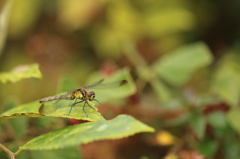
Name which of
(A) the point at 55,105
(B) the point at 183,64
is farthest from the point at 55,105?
(B) the point at 183,64

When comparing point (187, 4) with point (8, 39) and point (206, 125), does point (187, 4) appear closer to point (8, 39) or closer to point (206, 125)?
point (8, 39)

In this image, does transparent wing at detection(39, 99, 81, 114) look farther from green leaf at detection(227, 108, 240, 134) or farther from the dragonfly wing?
green leaf at detection(227, 108, 240, 134)

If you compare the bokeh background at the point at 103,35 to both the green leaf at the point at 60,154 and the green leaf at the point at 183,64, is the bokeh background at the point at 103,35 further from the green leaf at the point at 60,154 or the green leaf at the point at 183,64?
the green leaf at the point at 60,154

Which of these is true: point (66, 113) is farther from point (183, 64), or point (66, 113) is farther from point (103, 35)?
point (103, 35)

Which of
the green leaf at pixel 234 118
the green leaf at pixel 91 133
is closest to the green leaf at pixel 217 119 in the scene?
the green leaf at pixel 234 118

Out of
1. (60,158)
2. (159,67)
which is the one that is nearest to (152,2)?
(159,67)

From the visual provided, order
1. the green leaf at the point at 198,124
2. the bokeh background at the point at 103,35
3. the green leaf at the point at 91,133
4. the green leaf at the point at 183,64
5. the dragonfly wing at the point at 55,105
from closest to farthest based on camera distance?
the green leaf at the point at 91,133 → the dragonfly wing at the point at 55,105 → the green leaf at the point at 198,124 → the green leaf at the point at 183,64 → the bokeh background at the point at 103,35

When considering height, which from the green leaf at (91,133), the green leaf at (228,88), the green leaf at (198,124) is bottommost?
the green leaf at (198,124)
